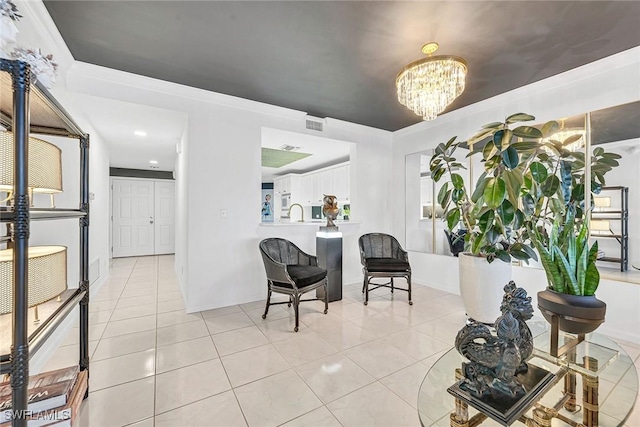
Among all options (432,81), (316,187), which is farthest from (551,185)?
(316,187)

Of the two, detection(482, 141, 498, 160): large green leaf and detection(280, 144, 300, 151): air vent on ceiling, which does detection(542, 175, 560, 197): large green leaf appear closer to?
detection(482, 141, 498, 160): large green leaf

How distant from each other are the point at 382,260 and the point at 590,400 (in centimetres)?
237

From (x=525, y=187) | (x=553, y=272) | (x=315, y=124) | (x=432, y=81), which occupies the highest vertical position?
(x=315, y=124)

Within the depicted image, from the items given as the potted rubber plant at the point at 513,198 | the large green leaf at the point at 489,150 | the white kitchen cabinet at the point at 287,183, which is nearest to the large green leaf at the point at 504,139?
the potted rubber plant at the point at 513,198

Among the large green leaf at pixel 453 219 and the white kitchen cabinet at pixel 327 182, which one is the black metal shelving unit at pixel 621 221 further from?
the white kitchen cabinet at pixel 327 182

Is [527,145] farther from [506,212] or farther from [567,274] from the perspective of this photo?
[567,274]

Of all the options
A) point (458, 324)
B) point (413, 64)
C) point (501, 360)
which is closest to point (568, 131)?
point (413, 64)

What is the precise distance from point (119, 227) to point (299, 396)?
7063 mm

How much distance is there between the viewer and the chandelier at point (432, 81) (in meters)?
2.10

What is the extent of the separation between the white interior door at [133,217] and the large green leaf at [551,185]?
796 centimetres

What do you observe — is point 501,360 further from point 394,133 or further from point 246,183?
point 394,133

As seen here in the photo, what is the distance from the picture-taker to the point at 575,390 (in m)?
1.33

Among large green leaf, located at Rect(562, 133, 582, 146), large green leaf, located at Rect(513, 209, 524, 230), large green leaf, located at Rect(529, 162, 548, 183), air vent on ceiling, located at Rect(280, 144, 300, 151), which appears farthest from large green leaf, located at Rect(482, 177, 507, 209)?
air vent on ceiling, located at Rect(280, 144, 300, 151)

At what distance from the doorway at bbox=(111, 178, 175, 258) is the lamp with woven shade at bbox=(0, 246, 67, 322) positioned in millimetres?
6454
